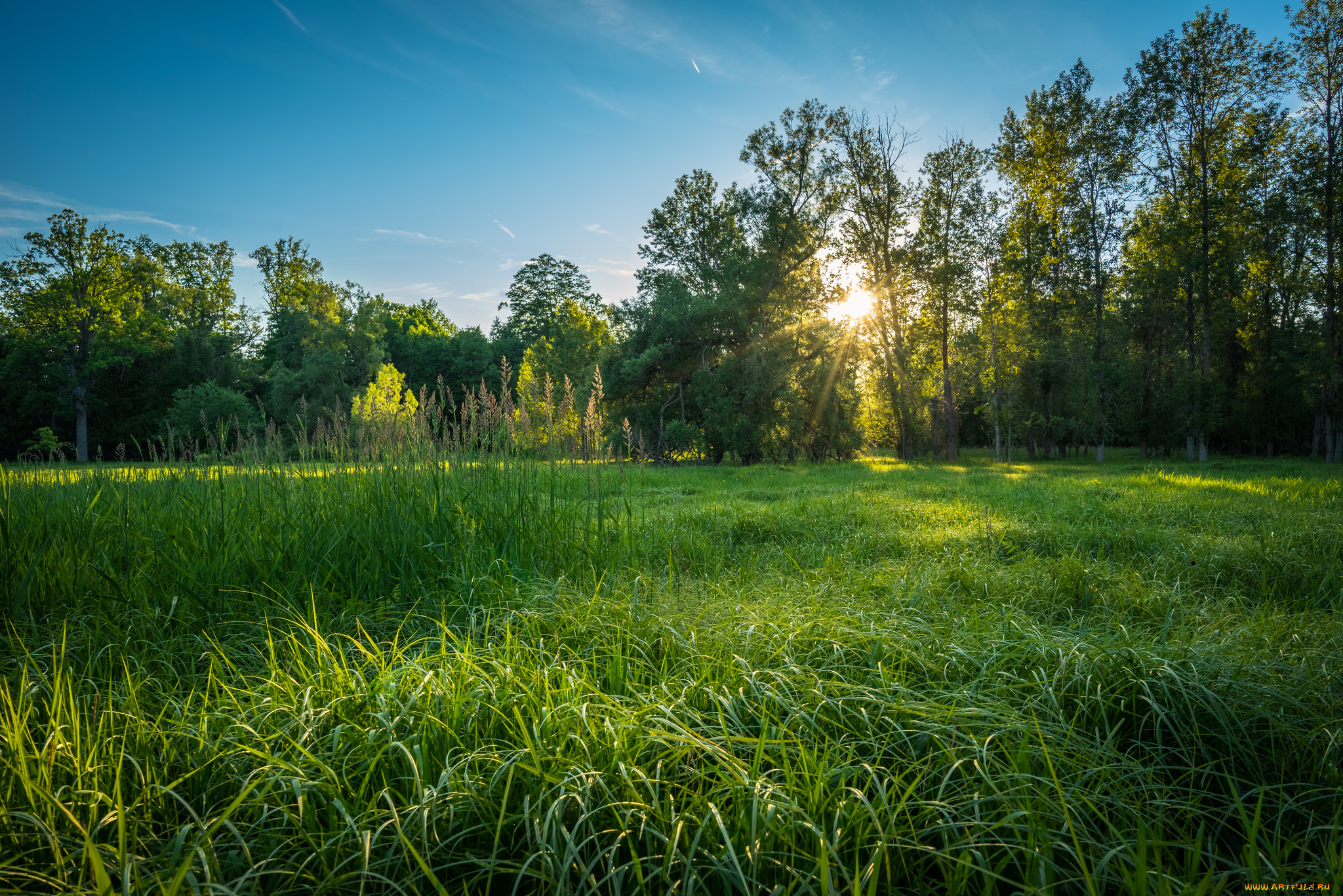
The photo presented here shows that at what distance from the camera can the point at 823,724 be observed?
1888 millimetres

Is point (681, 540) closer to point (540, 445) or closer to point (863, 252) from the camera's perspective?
point (540, 445)

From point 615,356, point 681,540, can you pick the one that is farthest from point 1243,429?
point 681,540

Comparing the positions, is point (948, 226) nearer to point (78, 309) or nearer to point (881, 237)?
point (881, 237)

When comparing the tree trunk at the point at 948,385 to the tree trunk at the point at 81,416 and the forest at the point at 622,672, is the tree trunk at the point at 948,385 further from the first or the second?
the tree trunk at the point at 81,416

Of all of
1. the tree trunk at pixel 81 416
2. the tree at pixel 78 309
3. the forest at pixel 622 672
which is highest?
the tree at pixel 78 309

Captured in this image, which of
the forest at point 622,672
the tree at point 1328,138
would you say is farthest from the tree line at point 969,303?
the forest at point 622,672

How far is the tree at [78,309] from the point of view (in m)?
26.4

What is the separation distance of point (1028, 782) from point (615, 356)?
20.6 metres

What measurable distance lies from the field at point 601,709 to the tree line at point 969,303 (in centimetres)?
1094

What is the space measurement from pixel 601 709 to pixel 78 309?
4004 centimetres

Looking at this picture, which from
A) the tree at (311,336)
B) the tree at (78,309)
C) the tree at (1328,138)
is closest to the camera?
the tree at (1328,138)

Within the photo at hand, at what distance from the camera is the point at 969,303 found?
22.1 metres

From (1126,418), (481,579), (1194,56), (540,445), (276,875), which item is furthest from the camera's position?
(1126,418)

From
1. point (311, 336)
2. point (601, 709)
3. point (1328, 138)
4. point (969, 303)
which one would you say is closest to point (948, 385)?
point (969, 303)
